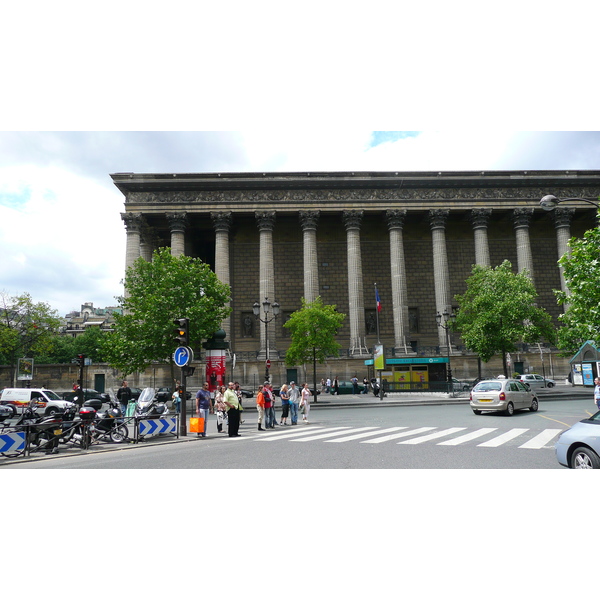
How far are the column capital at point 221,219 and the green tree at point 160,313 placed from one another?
1373cm

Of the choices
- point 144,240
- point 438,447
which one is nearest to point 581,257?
point 438,447

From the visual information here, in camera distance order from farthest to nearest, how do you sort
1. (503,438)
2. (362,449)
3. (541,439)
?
(503,438), (541,439), (362,449)

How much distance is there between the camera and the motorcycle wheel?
1526 cm

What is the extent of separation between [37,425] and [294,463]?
664 cm

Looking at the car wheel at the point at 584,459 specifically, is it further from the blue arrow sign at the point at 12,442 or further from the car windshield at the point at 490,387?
the car windshield at the point at 490,387


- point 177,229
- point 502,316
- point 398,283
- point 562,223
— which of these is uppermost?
point 562,223

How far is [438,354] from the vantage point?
44281mm

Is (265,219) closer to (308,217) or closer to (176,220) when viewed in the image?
(308,217)

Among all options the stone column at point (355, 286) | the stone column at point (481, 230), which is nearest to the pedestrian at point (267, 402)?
the stone column at point (355, 286)

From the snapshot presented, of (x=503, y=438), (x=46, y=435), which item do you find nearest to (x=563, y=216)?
(x=503, y=438)

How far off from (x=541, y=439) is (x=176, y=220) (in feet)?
125

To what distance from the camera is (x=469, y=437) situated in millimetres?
14172
